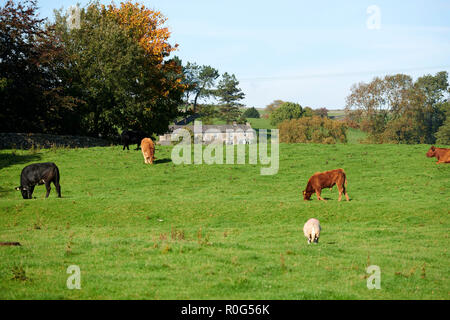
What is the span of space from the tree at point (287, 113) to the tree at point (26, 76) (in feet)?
298

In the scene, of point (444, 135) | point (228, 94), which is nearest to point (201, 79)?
point (228, 94)

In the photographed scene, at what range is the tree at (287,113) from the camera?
132125 mm

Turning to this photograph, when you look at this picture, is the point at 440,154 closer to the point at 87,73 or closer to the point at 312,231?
the point at 312,231

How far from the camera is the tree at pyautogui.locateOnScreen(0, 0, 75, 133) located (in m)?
44.2

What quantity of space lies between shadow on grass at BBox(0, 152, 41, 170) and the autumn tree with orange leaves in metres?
11.4

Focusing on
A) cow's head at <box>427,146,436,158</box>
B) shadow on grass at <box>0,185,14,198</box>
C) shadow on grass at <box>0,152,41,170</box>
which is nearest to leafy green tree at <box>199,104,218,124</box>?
shadow on grass at <box>0,152,41,170</box>

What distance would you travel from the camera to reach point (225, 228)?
63.2 feet

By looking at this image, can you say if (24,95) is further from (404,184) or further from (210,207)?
(404,184)

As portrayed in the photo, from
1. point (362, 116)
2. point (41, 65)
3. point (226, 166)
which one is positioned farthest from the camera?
point (362, 116)

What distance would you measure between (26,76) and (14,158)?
40.9 feet

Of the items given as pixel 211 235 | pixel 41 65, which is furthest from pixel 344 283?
pixel 41 65

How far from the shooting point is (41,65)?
47875mm

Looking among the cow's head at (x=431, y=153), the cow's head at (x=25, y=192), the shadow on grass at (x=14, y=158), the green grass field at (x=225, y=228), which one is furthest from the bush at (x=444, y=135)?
the cow's head at (x=25, y=192)
